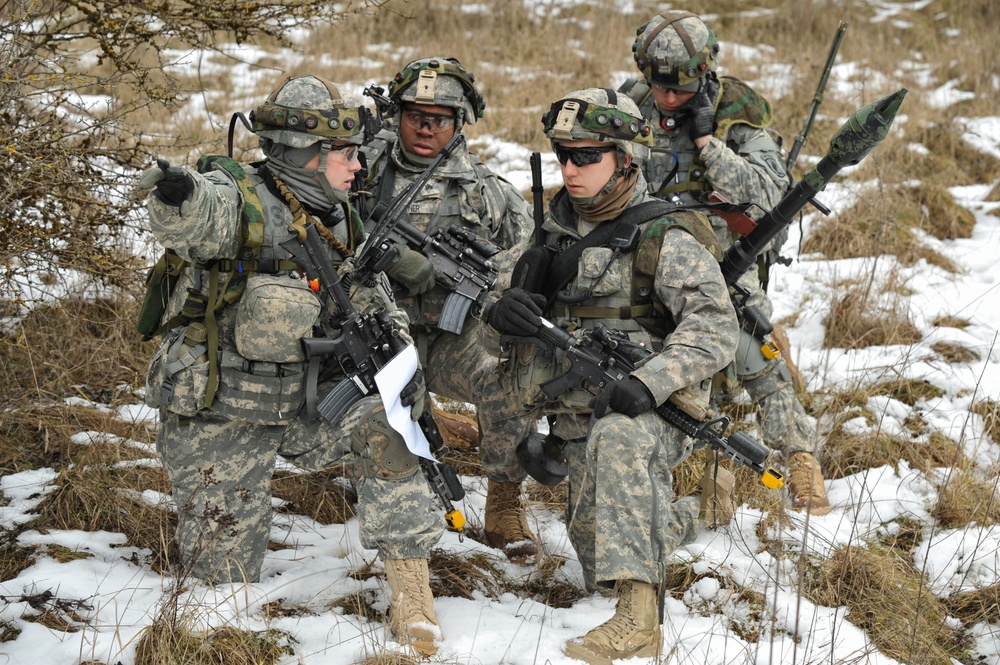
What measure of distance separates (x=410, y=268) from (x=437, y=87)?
987 mm

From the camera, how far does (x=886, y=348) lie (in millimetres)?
6453

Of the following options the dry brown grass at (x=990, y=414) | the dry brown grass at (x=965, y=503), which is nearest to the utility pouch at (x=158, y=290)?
the dry brown grass at (x=965, y=503)

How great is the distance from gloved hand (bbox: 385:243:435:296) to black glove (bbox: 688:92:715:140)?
1656 millimetres

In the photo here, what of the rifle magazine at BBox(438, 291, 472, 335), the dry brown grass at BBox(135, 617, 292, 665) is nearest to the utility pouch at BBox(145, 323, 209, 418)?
the dry brown grass at BBox(135, 617, 292, 665)

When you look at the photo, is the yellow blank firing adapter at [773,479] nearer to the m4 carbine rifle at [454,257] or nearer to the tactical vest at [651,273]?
the tactical vest at [651,273]

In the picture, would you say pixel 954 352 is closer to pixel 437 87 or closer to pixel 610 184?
pixel 610 184

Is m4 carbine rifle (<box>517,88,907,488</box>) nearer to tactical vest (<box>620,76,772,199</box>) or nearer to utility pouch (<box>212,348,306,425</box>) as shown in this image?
utility pouch (<box>212,348,306,425</box>)

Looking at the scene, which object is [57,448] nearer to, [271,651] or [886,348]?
[271,651]

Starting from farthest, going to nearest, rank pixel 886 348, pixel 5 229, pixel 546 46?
pixel 546 46 → pixel 886 348 → pixel 5 229

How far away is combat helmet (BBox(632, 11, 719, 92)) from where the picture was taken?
17.0 feet

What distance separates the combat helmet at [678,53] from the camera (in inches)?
204

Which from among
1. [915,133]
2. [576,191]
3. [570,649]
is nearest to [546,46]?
[915,133]

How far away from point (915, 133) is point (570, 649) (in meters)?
7.70

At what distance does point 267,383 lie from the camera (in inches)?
152
